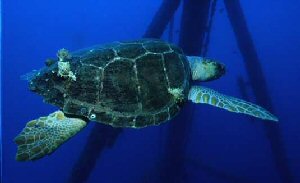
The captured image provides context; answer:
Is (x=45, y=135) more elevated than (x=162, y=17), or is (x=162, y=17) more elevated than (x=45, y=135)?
(x=162, y=17)

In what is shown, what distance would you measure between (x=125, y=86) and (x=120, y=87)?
0.21ft

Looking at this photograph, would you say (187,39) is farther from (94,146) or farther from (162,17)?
(94,146)

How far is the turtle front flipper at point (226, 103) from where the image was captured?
3.83 metres

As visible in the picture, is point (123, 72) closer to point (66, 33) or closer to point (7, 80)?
point (7, 80)

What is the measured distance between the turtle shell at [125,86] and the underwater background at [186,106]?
8.57ft

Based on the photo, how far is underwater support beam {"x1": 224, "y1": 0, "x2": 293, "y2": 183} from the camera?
24.3 feet

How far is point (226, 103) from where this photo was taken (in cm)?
399

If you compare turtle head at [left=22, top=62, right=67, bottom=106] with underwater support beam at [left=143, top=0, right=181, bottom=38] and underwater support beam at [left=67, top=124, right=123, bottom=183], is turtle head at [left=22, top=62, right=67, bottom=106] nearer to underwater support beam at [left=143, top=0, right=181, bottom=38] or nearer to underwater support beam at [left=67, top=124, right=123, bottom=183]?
underwater support beam at [left=67, top=124, right=123, bottom=183]

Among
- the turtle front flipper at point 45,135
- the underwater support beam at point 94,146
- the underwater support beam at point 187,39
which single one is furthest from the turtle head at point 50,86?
the underwater support beam at point 187,39

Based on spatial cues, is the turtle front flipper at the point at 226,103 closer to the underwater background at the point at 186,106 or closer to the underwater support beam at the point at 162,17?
the underwater background at the point at 186,106

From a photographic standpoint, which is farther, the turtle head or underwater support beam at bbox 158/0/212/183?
underwater support beam at bbox 158/0/212/183

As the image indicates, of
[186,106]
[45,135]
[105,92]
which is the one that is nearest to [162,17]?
[186,106]

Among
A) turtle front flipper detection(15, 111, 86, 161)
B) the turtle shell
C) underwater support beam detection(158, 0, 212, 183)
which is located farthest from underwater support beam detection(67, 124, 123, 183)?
turtle front flipper detection(15, 111, 86, 161)

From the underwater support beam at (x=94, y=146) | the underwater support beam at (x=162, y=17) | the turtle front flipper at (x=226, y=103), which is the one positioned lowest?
the underwater support beam at (x=94, y=146)
